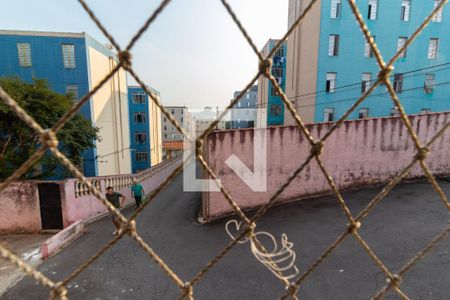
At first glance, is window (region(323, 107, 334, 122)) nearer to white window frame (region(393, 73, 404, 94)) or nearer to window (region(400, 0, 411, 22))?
white window frame (region(393, 73, 404, 94))

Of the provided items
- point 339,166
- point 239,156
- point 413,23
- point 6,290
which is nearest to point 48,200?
point 6,290

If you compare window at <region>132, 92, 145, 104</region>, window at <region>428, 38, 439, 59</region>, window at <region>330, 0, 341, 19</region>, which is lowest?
window at <region>132, 92, 145, 104</region>

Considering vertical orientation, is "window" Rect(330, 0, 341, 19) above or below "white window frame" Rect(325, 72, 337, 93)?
above

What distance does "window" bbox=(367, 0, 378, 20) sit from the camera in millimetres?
13844

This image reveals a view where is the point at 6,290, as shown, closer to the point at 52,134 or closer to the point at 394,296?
the point at 52,134

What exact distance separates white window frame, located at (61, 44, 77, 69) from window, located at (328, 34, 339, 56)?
15.7 metres

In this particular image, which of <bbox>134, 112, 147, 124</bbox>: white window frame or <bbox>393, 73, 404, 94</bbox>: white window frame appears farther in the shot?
<bbox>134, 112, 147, 124</bbox>: white window frame

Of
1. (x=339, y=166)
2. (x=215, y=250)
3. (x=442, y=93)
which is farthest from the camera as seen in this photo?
(x=442, y=93)

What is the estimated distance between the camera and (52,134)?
1.03 metres

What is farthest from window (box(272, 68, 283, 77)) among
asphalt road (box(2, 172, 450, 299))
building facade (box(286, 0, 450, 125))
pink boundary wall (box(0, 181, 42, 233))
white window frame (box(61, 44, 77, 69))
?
pink boundary wall (box(0, 181, 42, 233))

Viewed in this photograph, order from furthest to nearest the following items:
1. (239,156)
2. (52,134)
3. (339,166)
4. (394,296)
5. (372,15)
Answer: (372,15), (339,166), (239,156), (394,296), (52,134)

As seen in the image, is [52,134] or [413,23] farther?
[413,23]

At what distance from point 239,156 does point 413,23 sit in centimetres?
1607

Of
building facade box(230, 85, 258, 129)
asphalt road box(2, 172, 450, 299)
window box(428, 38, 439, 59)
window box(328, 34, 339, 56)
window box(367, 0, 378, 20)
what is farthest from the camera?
building facade box(230, 85, 258, 129)
